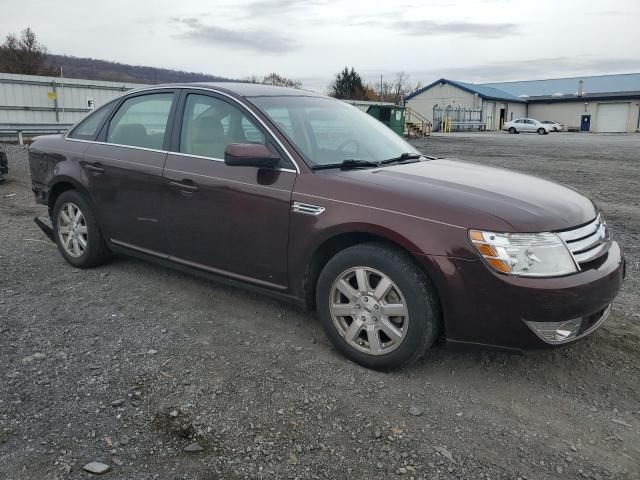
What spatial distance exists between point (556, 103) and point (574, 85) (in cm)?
756

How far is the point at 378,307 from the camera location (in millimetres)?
3277

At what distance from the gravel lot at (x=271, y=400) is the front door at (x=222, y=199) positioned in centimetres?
48

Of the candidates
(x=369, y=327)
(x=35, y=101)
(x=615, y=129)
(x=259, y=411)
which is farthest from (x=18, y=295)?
(x=615, y=129)

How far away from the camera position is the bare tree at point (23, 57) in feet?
150

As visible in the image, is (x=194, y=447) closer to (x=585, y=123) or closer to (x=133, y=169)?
(x=133, y=169)

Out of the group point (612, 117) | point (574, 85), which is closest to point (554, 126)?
point (612, 117)

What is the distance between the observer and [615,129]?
2189 inches

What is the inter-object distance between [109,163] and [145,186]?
562mm

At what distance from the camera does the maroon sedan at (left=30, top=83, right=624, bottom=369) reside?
298 centimetres

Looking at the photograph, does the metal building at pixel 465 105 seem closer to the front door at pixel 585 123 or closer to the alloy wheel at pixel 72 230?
the front door at pixel 585 123

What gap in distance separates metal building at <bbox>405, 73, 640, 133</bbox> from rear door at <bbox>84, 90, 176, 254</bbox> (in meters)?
49.1

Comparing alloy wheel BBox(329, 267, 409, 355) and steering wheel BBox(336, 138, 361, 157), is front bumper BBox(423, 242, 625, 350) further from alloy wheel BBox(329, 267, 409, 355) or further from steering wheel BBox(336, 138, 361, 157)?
steering wheel BBox(336, 138, 361, 157)

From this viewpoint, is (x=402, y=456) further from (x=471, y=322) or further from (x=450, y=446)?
(x=471, y=322)

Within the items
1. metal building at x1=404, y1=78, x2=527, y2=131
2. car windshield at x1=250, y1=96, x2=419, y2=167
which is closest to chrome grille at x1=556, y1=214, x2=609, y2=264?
car windshield at x1=250, y1=96, x2=419, y2=167
